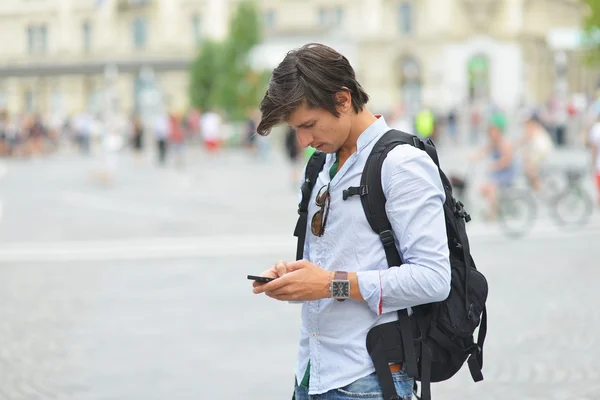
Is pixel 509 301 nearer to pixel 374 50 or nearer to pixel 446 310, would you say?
pixel 446 310

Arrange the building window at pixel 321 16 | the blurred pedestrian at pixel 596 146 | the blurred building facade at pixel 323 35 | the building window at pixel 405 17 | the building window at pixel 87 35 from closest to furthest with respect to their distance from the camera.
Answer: the blurred pedestrian at pixel 596 146
the blurred building facade at pixel 323 35
the building window at pixel 405 17
the building window at pixel 321 16
the building window at pixel 87 35

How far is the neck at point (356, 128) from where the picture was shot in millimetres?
3105

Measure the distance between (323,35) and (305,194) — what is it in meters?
59.3

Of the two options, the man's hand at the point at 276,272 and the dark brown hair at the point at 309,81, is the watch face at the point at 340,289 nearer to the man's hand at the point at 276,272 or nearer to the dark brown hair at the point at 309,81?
the man's hand at the point at 276,272

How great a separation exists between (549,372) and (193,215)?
12.7 m

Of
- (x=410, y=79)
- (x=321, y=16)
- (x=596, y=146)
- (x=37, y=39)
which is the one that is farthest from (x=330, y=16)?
(x=596, y=146)

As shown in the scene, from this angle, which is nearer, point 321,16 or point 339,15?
point 339,15

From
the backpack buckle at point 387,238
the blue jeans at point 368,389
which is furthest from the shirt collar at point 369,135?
the blue jeans at point 368,389

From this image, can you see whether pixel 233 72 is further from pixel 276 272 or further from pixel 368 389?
pixel 368 389

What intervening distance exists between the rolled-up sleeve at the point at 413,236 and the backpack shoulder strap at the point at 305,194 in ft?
1.17

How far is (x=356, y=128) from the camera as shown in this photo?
311 centimetres

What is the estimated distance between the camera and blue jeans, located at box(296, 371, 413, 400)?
3045 millimetres

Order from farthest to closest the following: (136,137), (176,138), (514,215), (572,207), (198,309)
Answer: (136,137), (176,138), (572,207), (514,215), (198,309)

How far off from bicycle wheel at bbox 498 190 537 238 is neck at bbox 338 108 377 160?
41.7 ft
